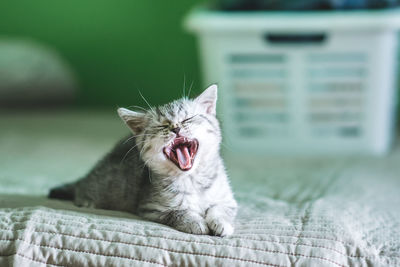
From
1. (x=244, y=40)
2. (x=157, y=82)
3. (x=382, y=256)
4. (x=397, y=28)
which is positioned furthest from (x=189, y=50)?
(x=382, y=256)

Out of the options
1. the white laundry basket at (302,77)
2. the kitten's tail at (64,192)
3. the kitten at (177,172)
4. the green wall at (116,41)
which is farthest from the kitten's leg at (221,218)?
the green wall at (116,41)

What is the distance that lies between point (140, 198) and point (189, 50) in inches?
50.8

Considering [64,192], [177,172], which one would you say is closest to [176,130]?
[177,172]

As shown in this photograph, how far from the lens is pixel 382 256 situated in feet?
3.80

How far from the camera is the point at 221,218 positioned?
4.13ft

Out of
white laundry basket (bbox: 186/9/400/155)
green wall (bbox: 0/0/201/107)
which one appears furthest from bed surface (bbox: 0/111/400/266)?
green wall (bbox: 0/0/201/107)

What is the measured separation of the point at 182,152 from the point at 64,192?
0.45 meters

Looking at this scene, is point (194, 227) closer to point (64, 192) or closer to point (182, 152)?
point (182, 152)

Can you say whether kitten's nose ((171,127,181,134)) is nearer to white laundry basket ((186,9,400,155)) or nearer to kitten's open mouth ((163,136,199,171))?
kitten's open mouth ((163,136,199,171))

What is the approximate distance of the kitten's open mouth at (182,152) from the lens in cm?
126

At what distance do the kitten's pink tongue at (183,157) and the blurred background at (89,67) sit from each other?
844 millimetres

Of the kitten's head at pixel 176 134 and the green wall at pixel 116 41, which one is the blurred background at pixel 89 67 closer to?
the green wall at pixel 116 41

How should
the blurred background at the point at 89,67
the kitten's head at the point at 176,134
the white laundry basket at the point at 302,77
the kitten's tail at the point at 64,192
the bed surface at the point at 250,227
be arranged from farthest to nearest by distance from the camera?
the blurred background at the point at 89,67 → the white laundry basket at the point at 302,77 → the kitten's tail at the point at 64,192 → the kitten's head at the point at 176,134 → the bed surface at the point at 250,227

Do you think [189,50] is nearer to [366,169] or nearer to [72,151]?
[72,151]
